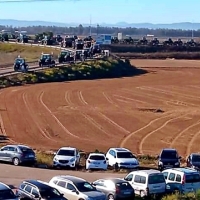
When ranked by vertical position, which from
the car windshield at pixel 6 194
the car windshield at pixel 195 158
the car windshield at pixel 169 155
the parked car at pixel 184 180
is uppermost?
the car windshield at pixel 6 194

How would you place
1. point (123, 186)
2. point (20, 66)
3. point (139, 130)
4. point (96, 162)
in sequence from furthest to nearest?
1. point (20, 66)
2. point (139, 130)
3. point (96, 162)
4. point (123, 186)

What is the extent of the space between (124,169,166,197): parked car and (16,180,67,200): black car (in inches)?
132

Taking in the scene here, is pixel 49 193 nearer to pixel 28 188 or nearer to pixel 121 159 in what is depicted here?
pixel 28 188

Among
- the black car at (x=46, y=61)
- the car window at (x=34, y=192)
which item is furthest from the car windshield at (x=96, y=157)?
the black car at (x=46, y=61)

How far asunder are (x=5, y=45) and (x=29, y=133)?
7103cm

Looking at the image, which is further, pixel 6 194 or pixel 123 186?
pixel 123 186

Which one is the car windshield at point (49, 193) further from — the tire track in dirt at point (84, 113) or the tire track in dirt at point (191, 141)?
the tire track in dirt at point (84, 113)

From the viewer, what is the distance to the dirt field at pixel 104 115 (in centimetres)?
3681

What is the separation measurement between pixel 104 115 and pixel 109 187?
2663 centimetres

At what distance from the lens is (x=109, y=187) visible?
1934cm

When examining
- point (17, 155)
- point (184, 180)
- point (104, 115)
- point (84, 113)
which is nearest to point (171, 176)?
point (184, 180)

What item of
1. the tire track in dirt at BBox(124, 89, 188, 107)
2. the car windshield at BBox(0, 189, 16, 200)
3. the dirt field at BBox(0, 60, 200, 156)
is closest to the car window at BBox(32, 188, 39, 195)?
the car windshield at BBox(0, 189, 16, 200)

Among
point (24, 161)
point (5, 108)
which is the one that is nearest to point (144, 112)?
point (5, 108)

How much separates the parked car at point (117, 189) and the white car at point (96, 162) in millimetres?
7238
